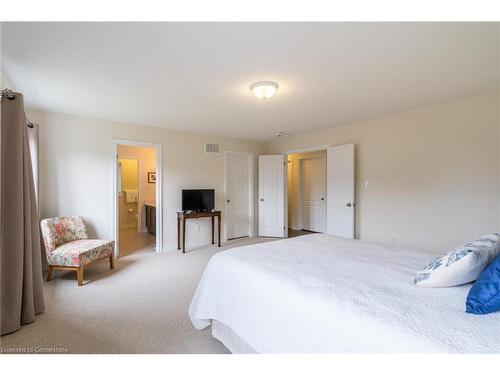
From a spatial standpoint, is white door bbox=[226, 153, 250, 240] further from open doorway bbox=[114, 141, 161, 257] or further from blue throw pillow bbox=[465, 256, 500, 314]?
blue throw pillow bbox=[465, 256, 500, 314]

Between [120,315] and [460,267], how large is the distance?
264 centimetres

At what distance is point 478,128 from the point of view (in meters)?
2.84

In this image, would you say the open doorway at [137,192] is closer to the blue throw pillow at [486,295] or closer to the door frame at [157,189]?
the door frame at [157,189]

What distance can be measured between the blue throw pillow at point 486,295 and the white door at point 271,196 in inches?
172

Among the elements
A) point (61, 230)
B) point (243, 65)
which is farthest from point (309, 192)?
point (61, 230)

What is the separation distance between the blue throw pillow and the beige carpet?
152cm

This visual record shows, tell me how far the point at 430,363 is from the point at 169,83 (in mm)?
2769

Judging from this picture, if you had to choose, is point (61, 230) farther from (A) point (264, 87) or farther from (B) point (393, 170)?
(B) point (393, 170)

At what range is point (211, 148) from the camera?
494 centimetres

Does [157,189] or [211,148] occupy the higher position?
[211,148]

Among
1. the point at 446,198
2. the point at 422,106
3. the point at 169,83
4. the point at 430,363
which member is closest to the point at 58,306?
the point at 169,83

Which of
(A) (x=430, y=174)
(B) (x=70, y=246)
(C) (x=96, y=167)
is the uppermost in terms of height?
(C) (x=96, y=167)

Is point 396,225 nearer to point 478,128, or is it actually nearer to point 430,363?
point 478,128

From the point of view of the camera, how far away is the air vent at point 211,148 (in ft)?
16.0
